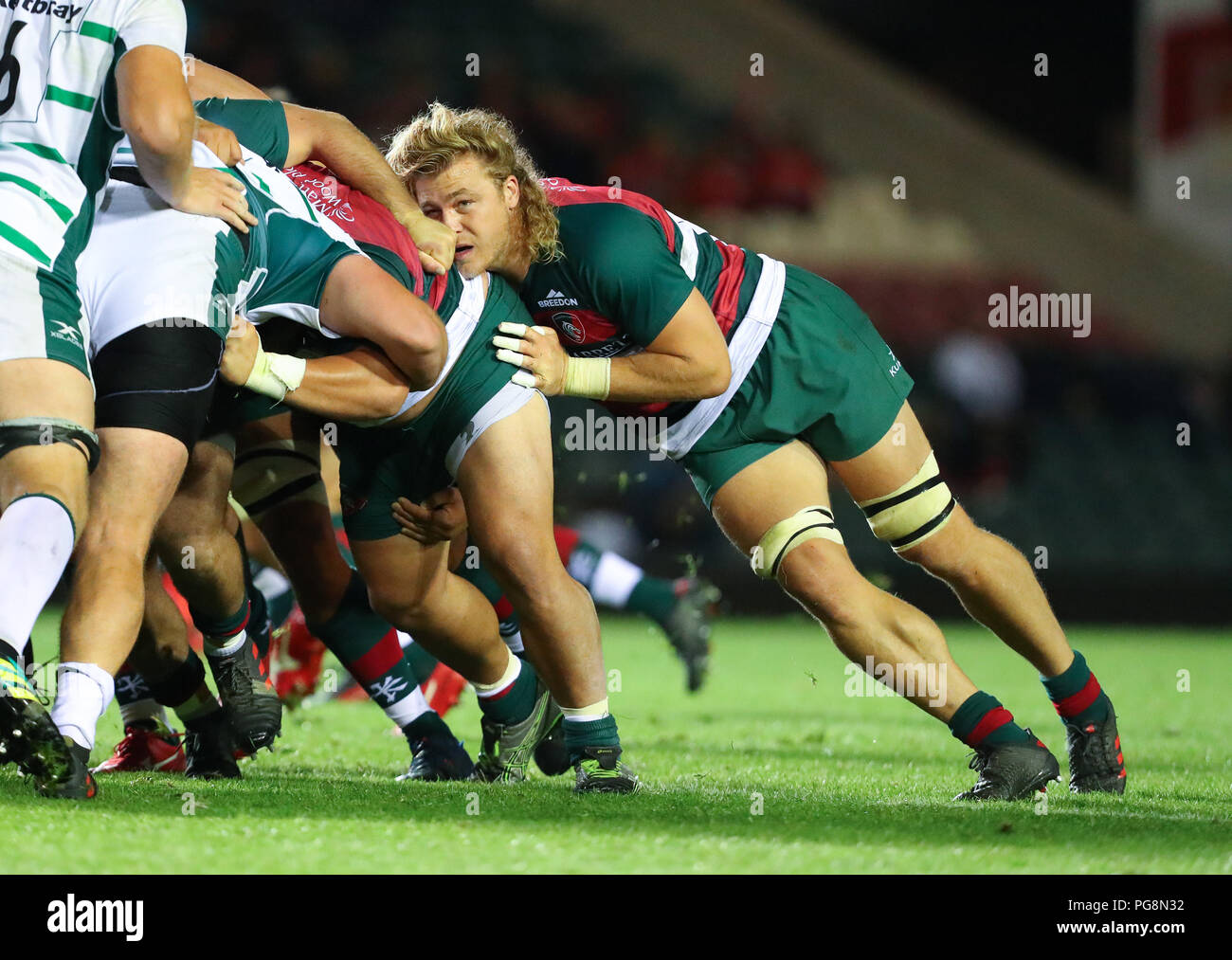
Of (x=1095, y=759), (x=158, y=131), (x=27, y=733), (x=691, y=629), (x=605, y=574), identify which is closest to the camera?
(x=27, y=733)

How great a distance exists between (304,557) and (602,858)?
1737 millimetres

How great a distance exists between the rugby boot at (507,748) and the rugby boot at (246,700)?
0.56 metres

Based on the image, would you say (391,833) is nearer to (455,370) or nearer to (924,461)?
(455,370)

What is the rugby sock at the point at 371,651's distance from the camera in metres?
4.22

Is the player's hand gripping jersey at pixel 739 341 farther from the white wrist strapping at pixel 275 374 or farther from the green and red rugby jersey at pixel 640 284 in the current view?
the white wrist strapping at pixel 275 374

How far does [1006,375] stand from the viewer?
41.7ft

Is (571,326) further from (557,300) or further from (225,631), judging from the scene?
(225,631)

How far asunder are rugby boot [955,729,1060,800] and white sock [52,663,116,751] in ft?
6.55

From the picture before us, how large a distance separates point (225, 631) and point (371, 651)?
41 cm

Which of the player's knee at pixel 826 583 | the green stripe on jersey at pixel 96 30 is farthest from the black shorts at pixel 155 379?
the player's knee at pixel 826 583

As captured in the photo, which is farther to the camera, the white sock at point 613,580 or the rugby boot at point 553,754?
the white sock at point 613,580

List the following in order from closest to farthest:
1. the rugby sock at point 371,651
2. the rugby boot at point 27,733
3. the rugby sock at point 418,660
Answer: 1. the rugby boot at point 27,733
2. the rugby sock at point 371,651
3. the rugby sock at point 418,660

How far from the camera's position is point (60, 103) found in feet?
11.1

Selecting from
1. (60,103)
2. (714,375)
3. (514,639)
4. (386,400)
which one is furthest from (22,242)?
(514,639)
